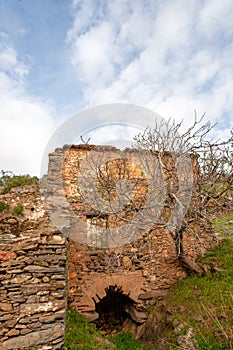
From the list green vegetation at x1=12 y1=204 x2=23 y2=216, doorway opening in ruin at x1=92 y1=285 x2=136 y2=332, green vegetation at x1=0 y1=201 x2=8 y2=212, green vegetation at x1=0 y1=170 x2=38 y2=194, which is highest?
green vegetation at x1=0 y1=170 x2=38 y2=194

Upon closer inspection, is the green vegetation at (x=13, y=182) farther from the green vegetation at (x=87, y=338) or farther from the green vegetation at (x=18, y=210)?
the green vegetation at (x=87, y=338)

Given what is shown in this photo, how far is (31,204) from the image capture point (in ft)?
23.9

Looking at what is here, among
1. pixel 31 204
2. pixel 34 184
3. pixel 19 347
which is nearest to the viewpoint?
pixel 19 347

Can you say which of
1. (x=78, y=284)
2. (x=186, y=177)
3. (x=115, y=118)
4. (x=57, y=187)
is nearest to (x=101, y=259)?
(x=78, y=284)

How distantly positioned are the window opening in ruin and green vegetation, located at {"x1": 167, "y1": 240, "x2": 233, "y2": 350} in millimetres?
939

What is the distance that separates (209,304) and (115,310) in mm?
2739

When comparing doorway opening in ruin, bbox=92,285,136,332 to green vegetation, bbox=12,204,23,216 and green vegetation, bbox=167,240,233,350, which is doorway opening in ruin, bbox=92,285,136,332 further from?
green vegetation, bbox=12,204,23,216

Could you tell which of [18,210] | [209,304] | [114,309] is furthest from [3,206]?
[209,304]

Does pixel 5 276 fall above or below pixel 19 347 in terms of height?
above

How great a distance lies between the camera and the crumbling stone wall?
341 cm

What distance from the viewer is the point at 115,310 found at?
6.96 metres

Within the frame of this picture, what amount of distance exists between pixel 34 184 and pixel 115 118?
131 inches

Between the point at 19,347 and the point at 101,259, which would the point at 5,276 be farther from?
the point at 101,259

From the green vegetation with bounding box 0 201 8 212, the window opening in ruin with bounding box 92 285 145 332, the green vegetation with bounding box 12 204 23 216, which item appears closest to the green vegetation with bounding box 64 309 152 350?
the window opening in ruin with bounding box 92 285 145 332
